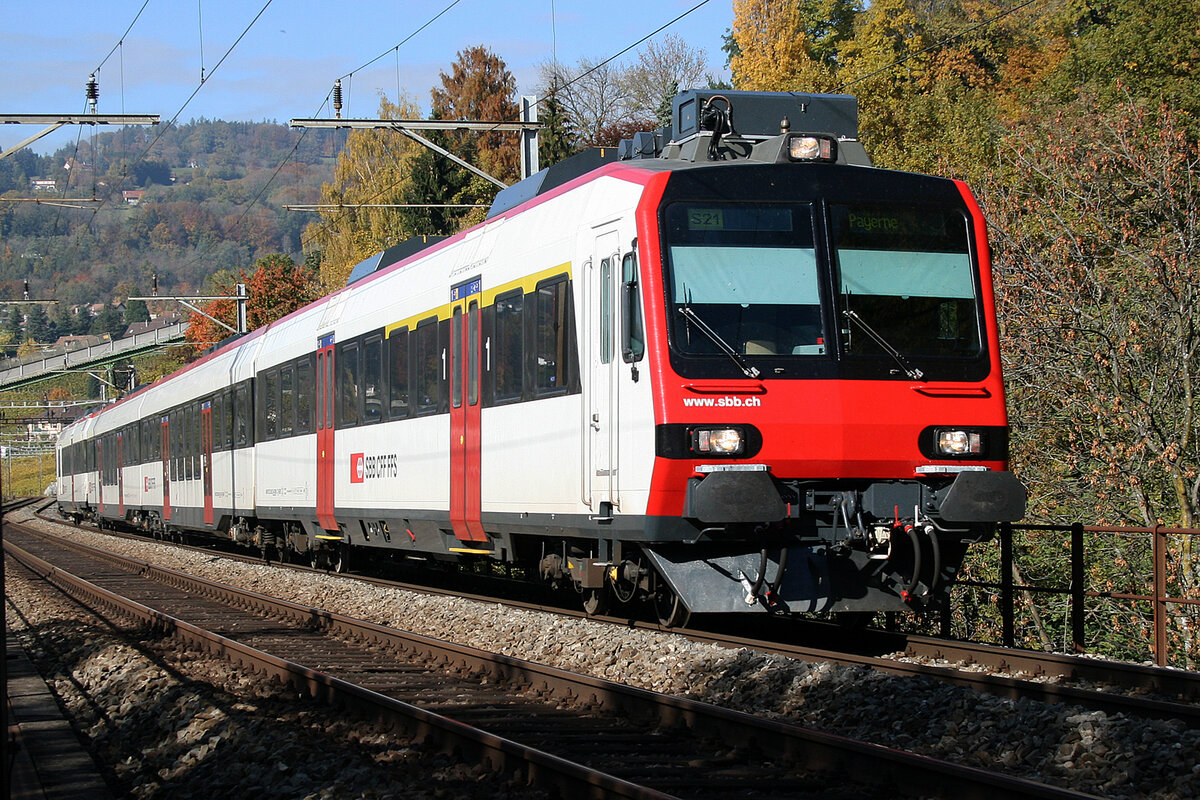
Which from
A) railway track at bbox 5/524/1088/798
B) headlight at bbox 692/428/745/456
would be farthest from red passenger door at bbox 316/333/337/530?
headlight at bbox 692/428/745/456

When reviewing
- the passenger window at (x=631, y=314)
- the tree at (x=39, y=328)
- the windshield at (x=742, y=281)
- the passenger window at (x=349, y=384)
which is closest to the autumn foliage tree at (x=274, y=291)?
the passenger window at (x=349, y=384)

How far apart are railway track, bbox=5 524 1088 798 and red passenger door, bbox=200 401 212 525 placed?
38.9ft

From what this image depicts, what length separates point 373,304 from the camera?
1477cm

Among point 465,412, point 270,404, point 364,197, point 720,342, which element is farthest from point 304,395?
point 364,197

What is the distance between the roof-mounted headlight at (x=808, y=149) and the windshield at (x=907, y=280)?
1.49 ft

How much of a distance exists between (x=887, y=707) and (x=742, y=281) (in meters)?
3.02

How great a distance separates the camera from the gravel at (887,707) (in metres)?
5.61

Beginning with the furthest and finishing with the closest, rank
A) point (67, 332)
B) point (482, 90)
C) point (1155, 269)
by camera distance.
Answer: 1. point (67, 332)
2. point (482, 90)
3. point (1155, 269)

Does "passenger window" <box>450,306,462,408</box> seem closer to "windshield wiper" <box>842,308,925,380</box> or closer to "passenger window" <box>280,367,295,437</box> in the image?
"windshield wiper" <box>842,308,925,380</box>

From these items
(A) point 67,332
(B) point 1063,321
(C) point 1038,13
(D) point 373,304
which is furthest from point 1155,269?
(A) point 67,332

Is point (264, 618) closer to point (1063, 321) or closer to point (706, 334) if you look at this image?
point (706, 334)

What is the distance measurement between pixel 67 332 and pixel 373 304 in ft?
453

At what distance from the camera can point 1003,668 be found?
818 centimetres

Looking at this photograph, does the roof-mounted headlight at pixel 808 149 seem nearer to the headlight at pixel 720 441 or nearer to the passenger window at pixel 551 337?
the passenger window at pixel 551 337
